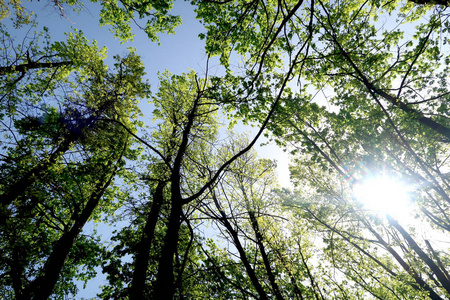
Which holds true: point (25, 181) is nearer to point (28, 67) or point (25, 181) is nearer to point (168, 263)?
point (28, 67)

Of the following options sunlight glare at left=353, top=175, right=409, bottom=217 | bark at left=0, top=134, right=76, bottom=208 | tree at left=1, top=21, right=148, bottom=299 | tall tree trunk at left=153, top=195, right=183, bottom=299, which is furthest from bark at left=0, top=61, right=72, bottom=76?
sunlight glare at left=353, top=175, right=409, bottom=217

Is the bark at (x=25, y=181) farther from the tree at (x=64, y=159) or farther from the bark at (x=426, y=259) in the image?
the bark at (x=426, y=259)

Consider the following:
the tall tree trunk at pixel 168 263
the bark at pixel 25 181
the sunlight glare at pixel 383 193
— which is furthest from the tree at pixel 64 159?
the sunlight glare at pixel 383 193

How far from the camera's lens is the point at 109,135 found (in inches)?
323

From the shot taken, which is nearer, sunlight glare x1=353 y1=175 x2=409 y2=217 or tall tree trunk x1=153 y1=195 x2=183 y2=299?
tall tree trunk x1=153 y1=195 x2=183 y2=299

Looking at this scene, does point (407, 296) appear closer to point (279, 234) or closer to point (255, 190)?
point (279, 234)

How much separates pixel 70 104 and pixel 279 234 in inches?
438

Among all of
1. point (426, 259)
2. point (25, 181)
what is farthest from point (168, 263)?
point (426, 259)

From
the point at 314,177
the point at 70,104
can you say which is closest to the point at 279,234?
the point at 314,177

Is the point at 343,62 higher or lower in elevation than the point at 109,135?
higher

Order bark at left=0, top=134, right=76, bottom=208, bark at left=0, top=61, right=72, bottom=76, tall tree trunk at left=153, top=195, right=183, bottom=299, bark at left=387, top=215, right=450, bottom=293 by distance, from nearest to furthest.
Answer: tall tree trunk at left=153, top=195, right=183, bottom=299 < bark at left=0, top=134, right=76, bottom=208 < bark at left=0, top=61, right=72, bottom=76 < bark at left=387, top=215, right=450, bottom=293

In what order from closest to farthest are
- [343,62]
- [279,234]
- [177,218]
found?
[177,218], [343,62], [279,234]

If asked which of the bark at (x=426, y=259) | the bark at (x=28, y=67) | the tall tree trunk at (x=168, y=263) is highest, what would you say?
the bark at (x=28, y=67)

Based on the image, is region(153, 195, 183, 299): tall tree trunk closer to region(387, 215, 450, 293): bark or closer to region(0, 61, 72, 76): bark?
region(0, 61, 72, 76): bark
